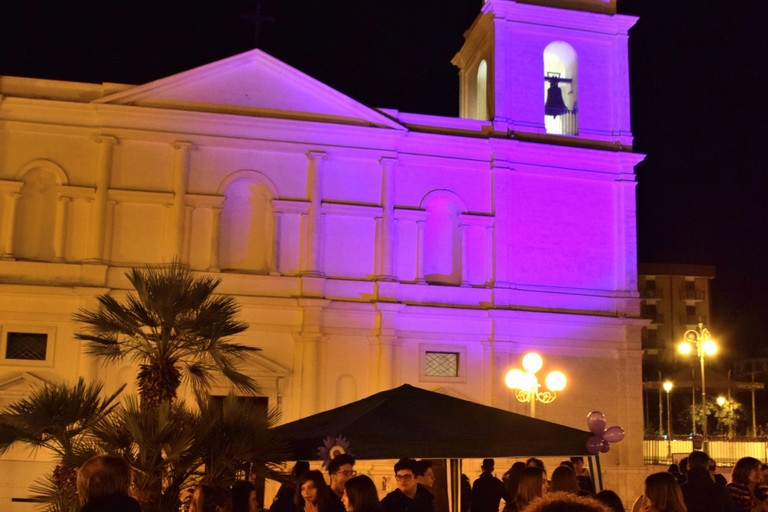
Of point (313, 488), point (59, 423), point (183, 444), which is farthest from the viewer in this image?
point (59, 423)

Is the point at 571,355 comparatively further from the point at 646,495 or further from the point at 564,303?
the point at 646,495

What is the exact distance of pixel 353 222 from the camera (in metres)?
27.8

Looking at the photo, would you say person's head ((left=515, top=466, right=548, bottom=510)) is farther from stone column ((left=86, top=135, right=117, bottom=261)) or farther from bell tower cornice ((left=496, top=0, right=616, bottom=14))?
bell tower cornice ((left=496, top=0, right=616, bottom=14))

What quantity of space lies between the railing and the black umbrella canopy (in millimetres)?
21002

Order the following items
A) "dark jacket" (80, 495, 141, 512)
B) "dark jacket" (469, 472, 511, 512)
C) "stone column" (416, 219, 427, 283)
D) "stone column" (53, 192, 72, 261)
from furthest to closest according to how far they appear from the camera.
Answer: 1. "stone column" (416, 219, 427, 283)
2. "stone column" (53, 192, 72, 261)
3. "dark jacket" (469, 472, 511, 512)
4. "dark jacket" (80, 495, 141, 512)

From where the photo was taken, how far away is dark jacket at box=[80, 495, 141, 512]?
19.7 ft

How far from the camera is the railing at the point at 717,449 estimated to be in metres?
31.7

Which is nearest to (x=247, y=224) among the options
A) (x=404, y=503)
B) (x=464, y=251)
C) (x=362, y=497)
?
(x=464, y=251)

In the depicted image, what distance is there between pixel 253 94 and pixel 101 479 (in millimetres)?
22368

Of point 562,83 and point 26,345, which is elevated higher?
point 562,83

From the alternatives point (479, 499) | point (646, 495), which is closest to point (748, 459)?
point (646, 495)

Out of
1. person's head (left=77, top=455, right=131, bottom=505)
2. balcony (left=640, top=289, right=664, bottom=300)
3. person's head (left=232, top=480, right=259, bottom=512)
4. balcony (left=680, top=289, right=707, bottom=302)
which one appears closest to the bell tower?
person's head (left=232, top=480, right=259, bottom=512)

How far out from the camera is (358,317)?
27297 mm

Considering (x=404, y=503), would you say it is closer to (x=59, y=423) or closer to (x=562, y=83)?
(x=59, y=423)
